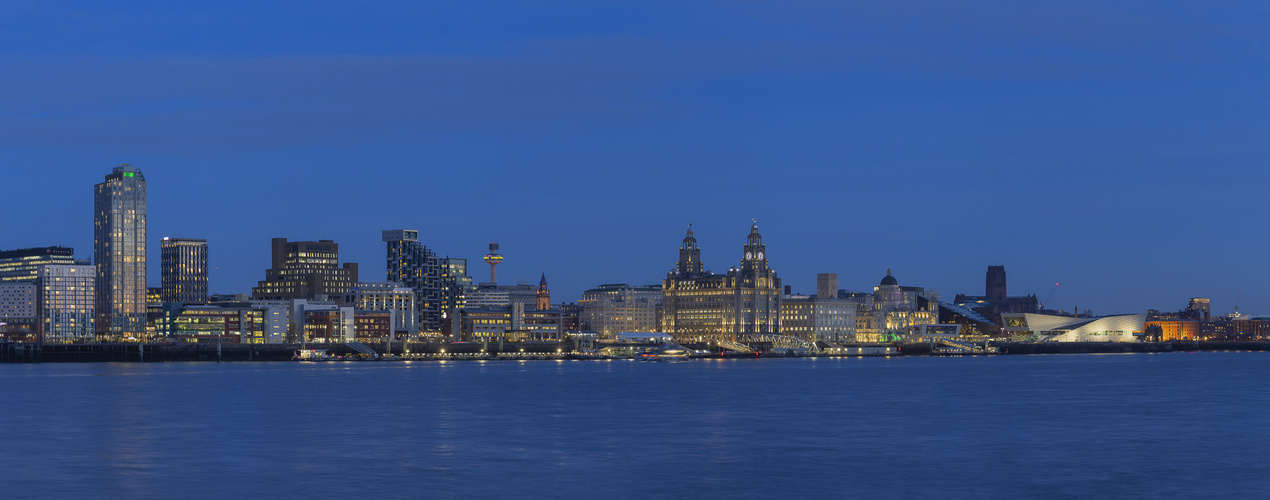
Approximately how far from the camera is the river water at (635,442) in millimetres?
47156

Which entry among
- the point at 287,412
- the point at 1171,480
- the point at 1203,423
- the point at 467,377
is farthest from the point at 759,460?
the point at 467,377

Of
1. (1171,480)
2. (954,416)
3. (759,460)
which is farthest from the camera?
(954,416)

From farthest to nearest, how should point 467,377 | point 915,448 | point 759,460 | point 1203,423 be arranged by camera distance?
point 467,377
point 1203,423
point 915,448
point 759,460

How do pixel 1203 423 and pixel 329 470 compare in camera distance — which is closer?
pixel 329 470

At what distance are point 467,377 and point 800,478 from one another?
9002cm

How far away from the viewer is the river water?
155ft

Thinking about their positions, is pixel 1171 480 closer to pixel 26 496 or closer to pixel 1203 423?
pixel 1203 423

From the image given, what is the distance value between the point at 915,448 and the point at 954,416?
19390 mm

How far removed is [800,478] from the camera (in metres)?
49.3

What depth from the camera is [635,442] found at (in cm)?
6178

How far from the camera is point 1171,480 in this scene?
49000 millimetres

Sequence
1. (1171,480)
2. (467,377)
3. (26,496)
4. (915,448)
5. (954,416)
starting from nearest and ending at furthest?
(26,496) → (1171,480) → (915,448) → (954,416) → (467,377)

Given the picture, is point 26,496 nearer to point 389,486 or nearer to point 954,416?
point 389,486

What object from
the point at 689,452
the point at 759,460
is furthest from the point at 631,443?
the point at 759,460
